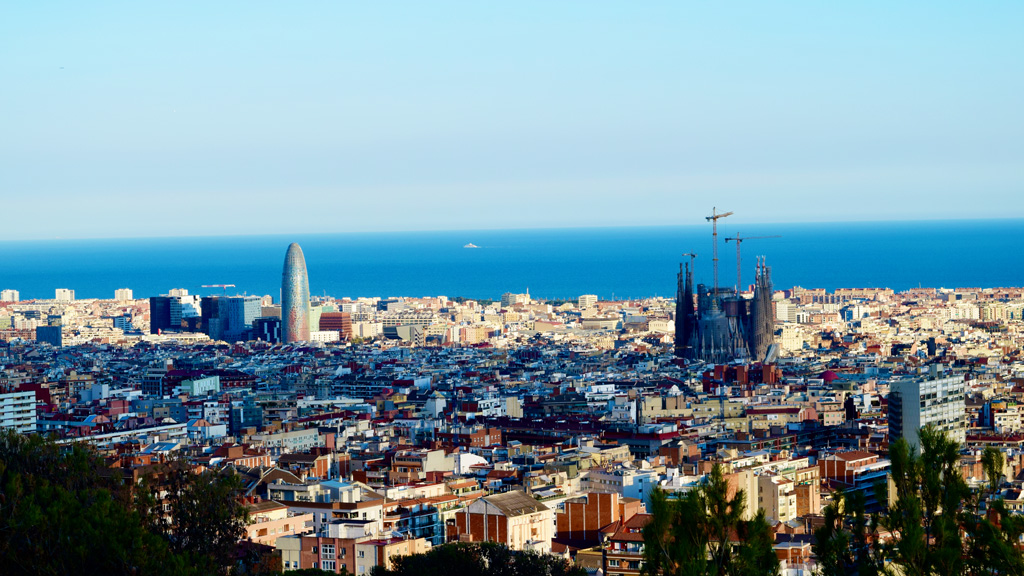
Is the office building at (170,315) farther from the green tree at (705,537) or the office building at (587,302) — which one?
the green tree at (705,537)

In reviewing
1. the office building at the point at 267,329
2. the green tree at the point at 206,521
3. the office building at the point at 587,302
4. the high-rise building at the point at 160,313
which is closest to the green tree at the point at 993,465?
the green tree at the point at 206,521

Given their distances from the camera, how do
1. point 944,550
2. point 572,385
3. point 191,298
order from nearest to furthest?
point 944,550 < point 572,385 < point 191,298

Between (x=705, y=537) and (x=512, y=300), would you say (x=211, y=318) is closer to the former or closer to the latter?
(x=512, y=300)

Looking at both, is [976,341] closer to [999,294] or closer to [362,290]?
[999,294]

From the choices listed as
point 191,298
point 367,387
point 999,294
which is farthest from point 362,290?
point 367,387

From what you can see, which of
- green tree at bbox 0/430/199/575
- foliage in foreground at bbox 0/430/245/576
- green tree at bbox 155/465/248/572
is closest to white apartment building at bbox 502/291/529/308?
foliage in foreground at bbox 0/430/245/576

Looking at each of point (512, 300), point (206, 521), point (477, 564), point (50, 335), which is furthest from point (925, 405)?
point (512, 300)

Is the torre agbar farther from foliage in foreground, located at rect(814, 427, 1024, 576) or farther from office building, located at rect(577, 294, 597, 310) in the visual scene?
foliage in foreground, located at rect(814, 427, 1024, 576)
